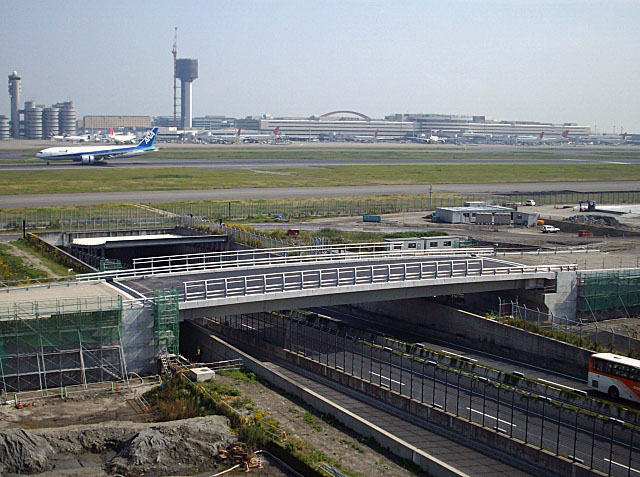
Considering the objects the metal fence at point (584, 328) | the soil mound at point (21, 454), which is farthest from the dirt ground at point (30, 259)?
the metal fence at point (584, 328)

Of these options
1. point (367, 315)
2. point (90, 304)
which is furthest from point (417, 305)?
point (90, 304)

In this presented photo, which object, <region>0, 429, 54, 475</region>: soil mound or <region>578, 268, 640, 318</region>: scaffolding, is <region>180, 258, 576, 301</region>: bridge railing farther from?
<region>0, 429, 54, 475</region>: soil mound

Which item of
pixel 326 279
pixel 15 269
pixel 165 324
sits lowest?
pixel 15 269

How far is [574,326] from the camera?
5234 centimetres

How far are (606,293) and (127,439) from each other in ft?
125

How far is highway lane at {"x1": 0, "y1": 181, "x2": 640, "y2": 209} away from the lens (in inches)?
4382

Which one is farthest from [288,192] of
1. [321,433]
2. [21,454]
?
[21,454]

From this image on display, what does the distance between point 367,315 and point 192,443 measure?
28.1m

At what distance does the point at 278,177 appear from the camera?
157 m

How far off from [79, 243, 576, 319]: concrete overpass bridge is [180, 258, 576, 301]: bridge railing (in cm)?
6

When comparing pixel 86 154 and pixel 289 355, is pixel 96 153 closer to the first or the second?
pixel 86 154

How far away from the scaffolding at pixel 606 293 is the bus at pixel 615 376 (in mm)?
17969

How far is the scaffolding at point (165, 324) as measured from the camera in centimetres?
4088

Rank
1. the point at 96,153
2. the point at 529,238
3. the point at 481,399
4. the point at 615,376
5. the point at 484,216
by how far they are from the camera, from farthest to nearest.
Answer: the point at 96,153 < the point at 484,216 < the point at 529,238 < the point at 615,376 < the point at 481,399
